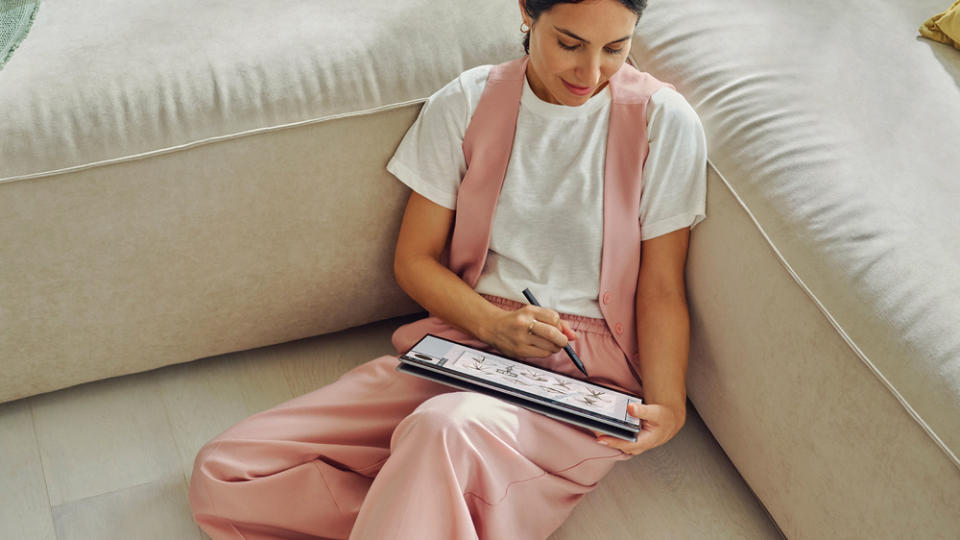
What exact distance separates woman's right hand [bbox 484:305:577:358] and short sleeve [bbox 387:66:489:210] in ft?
0.68

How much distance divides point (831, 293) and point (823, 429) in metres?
0.17

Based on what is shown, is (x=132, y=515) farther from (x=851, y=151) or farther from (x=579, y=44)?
(x=851, y=151)

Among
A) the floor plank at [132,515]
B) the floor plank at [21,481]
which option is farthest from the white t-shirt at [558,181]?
the floor plank at [21,481]

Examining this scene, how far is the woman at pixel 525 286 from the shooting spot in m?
1.17

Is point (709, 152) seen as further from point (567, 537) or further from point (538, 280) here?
point (567, 537)

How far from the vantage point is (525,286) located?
1253 millimetres

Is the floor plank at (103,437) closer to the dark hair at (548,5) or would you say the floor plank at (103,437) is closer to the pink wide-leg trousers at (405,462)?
the pink wide-leg trousers at (405,462)

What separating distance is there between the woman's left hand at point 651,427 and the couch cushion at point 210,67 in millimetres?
563

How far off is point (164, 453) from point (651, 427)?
2.52 ft

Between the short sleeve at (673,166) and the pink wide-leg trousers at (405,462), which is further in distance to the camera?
the short sleeve at (673,166)

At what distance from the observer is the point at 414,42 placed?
1.33 meters

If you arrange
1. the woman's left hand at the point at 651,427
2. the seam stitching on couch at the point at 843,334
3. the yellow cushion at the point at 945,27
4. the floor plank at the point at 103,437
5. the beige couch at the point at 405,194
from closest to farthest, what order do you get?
the seam stitching on couch at the point at 843,334 < the beige couch at the point at 405,194 < the woman's left hand at the point at 651,427 < the yellow cushion at the point at 945,27 < the floor plank at the point at 103,437

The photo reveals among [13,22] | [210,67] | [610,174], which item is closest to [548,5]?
[610,174]

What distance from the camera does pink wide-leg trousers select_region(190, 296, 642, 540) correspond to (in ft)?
3.46
